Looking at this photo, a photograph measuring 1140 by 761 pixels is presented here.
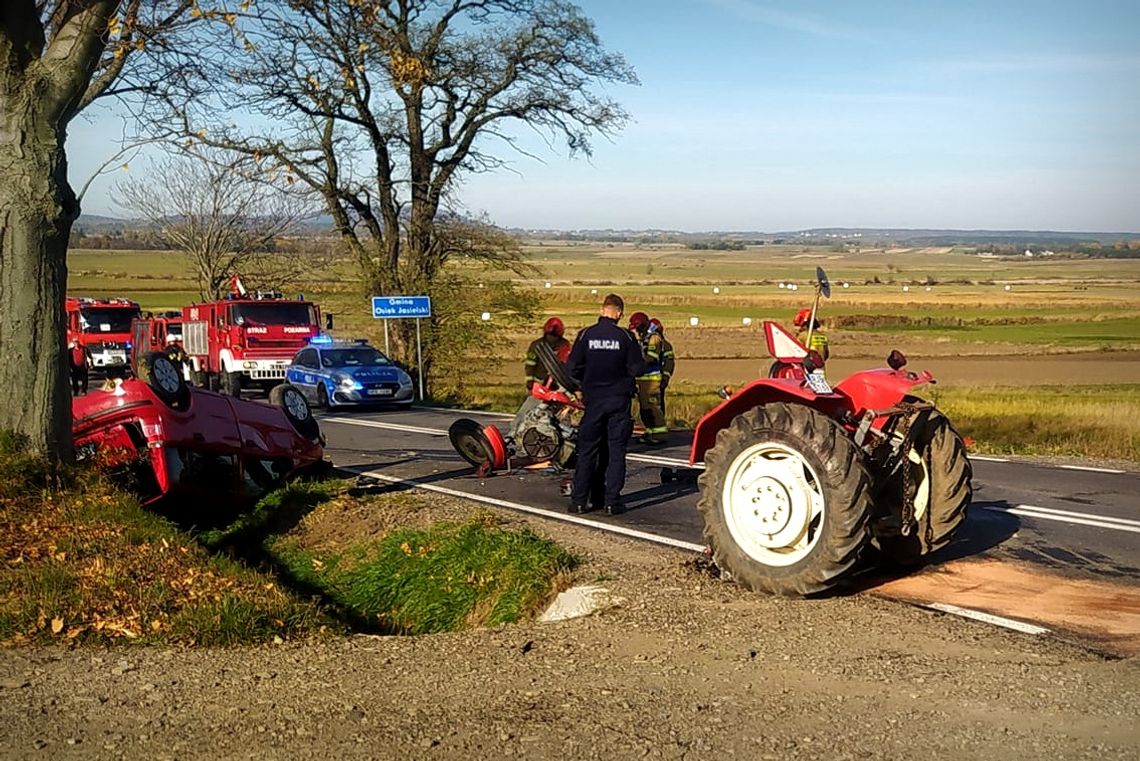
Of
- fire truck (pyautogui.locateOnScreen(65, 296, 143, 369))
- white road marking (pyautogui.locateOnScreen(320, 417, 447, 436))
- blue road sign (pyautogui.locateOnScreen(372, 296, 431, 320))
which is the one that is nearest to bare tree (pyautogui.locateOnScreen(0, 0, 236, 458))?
white road marking (pyautogui.locateOnScreen(320, 417, 447, 436))

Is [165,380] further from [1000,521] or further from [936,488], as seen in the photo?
[1000,521]

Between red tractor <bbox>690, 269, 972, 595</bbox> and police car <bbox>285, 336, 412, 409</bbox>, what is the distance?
19402 millimetres

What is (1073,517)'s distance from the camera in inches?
400

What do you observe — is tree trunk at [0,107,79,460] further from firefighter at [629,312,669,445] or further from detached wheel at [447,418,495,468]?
firefighter at [629,312,669,445]

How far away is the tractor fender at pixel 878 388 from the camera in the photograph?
24.8 ft

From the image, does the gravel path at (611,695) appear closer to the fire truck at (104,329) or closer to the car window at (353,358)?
the car window at (353,358)

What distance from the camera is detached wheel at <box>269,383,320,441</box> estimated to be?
41.8 feet

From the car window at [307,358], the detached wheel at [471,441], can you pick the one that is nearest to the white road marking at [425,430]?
the detached wheel at [471,441]

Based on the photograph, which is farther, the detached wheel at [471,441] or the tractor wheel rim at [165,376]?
the detached wheel at [471,441]

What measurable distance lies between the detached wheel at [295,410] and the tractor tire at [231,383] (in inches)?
695

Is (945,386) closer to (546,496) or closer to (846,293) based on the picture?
(546,496)

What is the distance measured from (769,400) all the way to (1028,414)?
57.2ft

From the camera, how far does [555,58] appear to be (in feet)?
122

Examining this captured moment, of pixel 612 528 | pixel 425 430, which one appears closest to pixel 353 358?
pixel 425 430
